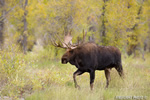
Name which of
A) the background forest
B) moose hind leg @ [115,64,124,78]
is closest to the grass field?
the background forest

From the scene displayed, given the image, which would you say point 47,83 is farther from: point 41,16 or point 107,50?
point 41,16

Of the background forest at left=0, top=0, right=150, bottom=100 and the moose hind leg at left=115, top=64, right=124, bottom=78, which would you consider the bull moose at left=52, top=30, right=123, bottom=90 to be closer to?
the moose hind leg at left=115, top=64, right=124, bottom=78

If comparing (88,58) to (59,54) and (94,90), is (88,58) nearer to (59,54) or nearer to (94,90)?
(94,90)

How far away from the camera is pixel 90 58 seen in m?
7.98

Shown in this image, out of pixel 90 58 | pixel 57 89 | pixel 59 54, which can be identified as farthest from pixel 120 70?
pixel 59 54

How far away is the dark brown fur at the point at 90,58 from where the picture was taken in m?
7.90

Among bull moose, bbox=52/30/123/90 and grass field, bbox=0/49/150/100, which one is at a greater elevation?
bull moose, bbox=52/30/123/90

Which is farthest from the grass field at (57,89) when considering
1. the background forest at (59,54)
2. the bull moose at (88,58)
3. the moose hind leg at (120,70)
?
the bull moose at (88,58)

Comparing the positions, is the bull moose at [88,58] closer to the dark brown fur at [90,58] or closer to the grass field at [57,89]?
the dark brown fur at [90,58]

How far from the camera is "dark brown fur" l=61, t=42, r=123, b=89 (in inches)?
311

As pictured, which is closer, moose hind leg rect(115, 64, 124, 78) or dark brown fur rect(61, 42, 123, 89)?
dark brown fur rect(61, 42, 123, 89)

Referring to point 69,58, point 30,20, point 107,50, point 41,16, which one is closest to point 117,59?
point 107,50

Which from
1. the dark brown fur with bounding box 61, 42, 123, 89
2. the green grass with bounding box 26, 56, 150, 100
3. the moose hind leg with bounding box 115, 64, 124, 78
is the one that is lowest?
the green grass with bounding box 26, 56, 150, 100

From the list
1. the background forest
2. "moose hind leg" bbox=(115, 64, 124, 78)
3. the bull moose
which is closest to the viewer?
the background forest
